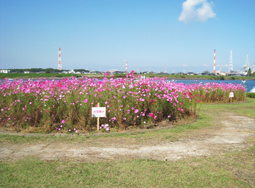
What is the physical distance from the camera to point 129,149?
5.38m

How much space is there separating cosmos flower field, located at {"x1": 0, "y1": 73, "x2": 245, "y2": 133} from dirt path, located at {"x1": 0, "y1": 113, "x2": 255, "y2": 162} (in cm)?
151

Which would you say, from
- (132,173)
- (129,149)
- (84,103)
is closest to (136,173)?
(132,173)

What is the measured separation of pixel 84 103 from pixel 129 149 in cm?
273

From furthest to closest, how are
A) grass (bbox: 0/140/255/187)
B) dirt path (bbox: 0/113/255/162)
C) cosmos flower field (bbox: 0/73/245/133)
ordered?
1. cosmos flower field (bbox: 0/73/245/133)
2. dirt path (bbox: 0/113/255/162)
3. grass (bbox: 0/140/255/187)

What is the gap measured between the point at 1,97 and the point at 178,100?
6.40 metres

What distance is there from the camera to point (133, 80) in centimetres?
909

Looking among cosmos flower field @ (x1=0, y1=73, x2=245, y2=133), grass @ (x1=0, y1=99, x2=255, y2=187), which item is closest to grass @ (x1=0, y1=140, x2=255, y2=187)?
grass @ (x1=0, y1=99, x2=255, y2=187)

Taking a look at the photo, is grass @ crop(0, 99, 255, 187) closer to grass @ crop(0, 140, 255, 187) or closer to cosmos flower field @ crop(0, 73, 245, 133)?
grass @ crop(0, 140, 255, 187)

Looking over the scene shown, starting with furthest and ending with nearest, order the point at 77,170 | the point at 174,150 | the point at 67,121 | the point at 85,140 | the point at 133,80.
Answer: the point at 133,80 < the point at 67,121 < the point at 85,140 < the point at 174,150 < the point at 77,170

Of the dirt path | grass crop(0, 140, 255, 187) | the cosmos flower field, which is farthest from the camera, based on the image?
the cosmos flower field

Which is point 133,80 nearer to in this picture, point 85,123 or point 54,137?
point 85,123

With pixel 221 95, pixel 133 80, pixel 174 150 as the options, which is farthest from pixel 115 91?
pixel 221 95

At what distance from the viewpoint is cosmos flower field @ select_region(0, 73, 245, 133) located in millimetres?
7383

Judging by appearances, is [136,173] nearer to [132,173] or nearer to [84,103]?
[132,173]
